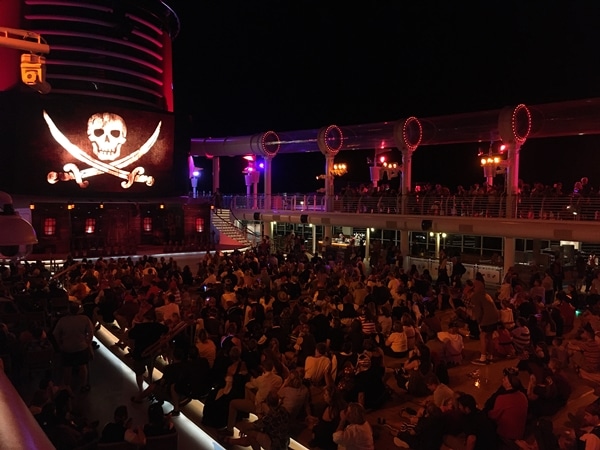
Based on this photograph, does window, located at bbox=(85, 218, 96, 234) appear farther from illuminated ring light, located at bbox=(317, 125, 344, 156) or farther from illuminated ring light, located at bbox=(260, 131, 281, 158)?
illuminated ring light, located at bbox=(317, 125, 344, 156)

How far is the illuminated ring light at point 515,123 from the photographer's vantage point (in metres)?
19.4

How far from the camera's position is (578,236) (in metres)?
16.3

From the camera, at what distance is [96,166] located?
97.7 ft

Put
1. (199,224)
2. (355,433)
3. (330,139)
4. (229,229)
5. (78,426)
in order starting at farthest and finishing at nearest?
(229,229) < (199,224) < (330,139) < (78,426) < (355,433)

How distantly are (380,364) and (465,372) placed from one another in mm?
2541

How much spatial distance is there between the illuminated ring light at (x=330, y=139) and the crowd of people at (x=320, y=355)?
12.7m

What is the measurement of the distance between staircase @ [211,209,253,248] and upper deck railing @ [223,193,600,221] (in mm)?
4737

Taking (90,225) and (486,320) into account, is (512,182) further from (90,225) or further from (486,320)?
(90,225)

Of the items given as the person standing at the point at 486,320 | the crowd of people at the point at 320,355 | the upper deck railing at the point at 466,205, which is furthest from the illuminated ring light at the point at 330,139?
the person standing at the point at 486,320

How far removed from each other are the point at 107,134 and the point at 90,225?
16.7 feet

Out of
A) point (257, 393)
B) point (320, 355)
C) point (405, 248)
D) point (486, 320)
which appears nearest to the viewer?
point (257, 393)

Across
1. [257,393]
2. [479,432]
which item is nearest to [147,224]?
[257,393]

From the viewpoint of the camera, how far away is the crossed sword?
28.3 m

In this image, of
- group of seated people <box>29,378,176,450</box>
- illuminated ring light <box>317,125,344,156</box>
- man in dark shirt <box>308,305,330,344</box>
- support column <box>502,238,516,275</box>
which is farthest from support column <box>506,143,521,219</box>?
group of seated people <box>29,378,176,450</box>
